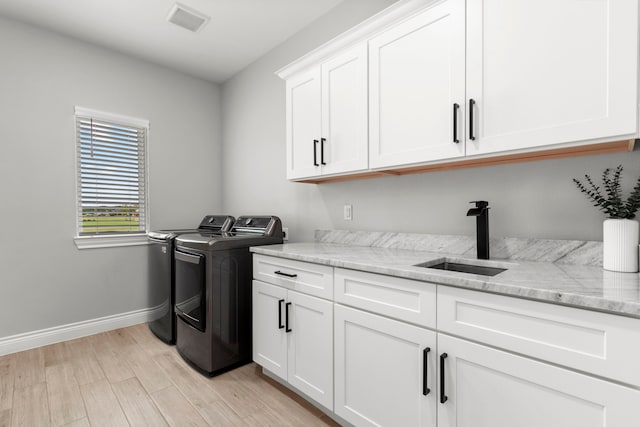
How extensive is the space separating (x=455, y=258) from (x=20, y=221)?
3291 millimetres

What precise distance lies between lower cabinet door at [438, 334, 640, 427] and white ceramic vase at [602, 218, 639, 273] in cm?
54

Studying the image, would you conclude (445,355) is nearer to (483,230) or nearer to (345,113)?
(483,230)

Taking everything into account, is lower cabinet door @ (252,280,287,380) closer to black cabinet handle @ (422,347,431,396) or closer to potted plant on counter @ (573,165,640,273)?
black cabinet handle @ (422,347,431,396)

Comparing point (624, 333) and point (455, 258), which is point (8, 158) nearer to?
point (455, 258)

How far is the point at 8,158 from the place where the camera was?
2.49 m

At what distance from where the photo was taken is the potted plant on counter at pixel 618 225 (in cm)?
116

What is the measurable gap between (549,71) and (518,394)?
1171 millimetres

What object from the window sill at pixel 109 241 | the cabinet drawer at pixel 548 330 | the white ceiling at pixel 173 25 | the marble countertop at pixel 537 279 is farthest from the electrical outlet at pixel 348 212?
the window sill at pixel 109 241

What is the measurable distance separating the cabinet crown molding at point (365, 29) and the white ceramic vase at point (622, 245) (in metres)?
1.24

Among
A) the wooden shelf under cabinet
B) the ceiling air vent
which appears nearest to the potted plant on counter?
the wooden shelf under cabinet

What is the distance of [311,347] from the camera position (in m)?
1.73

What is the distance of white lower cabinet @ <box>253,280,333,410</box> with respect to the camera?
1645 millimetres

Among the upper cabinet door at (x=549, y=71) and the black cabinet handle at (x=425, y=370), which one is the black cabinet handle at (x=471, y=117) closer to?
the upper cabinet door at (x=549, y=71)

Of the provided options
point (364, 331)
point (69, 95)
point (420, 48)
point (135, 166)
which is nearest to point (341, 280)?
point (364, 331)
